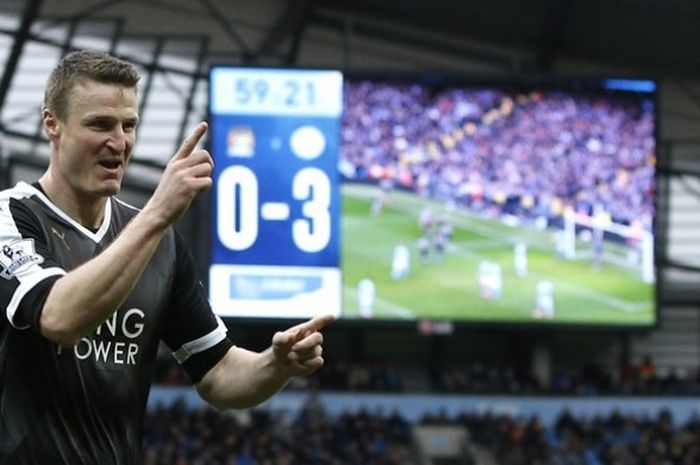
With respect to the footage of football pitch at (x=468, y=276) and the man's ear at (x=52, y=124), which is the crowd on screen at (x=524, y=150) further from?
the man's ear at (x=52, y=124)

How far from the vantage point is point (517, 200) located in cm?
1769

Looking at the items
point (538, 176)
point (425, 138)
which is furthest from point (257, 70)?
point (538, 176)

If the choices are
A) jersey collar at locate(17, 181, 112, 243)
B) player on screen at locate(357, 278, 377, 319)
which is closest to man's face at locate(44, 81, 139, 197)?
jersey collar at locate(17, 181, 112, 243)

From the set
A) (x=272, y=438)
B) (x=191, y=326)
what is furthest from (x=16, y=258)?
(x=272, y=438)

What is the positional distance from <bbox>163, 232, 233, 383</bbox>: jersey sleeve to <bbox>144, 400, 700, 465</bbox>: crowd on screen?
14557 millimetres

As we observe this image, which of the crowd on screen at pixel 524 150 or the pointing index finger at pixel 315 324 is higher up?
the crowd on screen at pixel 524 150

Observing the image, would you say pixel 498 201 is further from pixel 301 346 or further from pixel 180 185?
pixel 180 185

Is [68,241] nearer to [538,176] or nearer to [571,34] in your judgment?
[538,176]

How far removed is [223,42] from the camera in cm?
2191

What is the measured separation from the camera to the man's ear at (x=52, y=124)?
333 centimetres

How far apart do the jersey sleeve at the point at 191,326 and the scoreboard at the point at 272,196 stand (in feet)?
40.6

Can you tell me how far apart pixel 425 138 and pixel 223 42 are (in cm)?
529

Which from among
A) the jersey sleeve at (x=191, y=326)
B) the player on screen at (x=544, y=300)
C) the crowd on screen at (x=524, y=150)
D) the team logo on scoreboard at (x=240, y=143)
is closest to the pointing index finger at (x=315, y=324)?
the jersey sleeve at (x=191, y=326)

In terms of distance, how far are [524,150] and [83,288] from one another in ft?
48.7
